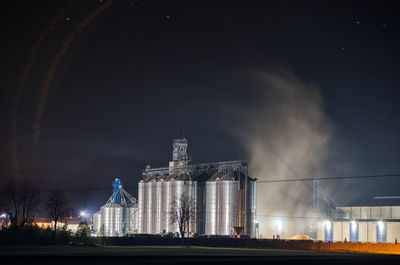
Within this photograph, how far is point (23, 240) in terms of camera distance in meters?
95.2

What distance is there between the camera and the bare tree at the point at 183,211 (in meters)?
119

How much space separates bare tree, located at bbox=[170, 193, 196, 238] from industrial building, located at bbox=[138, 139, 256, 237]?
30cm

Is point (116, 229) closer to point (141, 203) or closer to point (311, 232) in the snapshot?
point (141, 203)

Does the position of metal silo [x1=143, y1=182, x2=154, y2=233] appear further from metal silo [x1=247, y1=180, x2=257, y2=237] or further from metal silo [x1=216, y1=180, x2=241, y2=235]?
metal silo [x1=247, y1=180, x2=257, y2=237]

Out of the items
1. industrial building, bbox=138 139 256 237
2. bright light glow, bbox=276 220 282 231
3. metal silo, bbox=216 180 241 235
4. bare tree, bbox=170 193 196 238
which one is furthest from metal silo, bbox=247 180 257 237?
bright light glow, bbox=276 220 282 231

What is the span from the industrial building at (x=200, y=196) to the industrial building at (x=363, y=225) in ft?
79.3

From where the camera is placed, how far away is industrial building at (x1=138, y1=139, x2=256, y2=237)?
117062 millimetres

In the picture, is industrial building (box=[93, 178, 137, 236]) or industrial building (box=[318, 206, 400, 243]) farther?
industrial building (box=[93, 178, 137, 236])

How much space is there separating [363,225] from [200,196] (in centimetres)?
3631

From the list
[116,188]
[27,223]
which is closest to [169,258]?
[27,223]

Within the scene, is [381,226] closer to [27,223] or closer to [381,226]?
[381,226]

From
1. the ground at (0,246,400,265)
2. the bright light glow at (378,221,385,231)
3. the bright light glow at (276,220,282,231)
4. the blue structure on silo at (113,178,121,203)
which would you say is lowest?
the bright light glow at (276,220,282,231)

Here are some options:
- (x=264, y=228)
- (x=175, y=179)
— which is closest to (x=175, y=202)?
(x=175, y=179)

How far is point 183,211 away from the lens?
117625 millimetres
